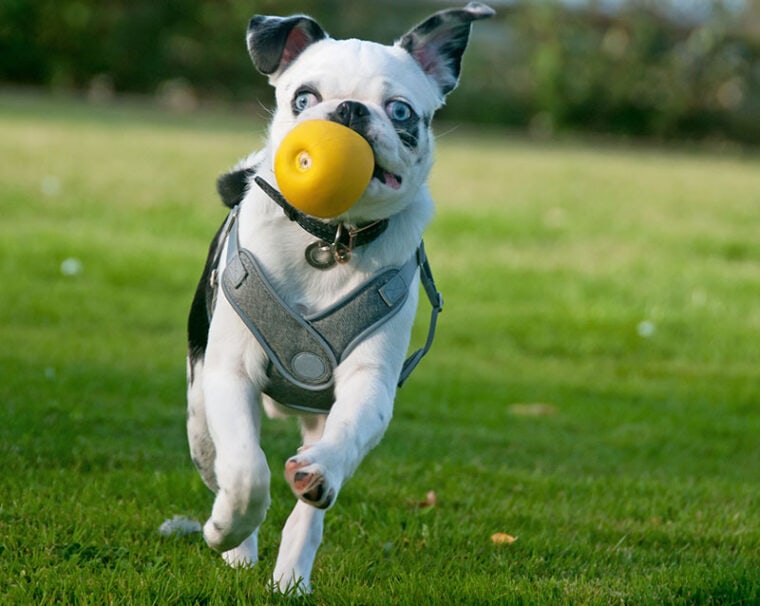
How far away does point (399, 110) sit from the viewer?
384 cm

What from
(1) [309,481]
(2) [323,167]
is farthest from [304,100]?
(1) [309,481]

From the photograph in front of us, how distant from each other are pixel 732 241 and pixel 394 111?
902cm

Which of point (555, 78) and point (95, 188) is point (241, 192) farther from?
point (555, 78)

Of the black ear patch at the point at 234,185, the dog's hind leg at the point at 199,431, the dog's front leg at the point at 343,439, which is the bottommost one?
the dog's hind leg at the point at 199,431

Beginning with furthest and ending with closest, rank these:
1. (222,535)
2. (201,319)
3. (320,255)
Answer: (201,319) → (320,255) → (222,535)

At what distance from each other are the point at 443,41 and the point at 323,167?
3.25 ft

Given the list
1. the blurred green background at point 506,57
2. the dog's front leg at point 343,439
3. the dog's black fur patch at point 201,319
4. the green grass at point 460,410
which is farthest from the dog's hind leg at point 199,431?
the blurred green background at point 506,57

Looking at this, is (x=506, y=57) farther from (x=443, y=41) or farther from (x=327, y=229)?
(x=327, y=229)

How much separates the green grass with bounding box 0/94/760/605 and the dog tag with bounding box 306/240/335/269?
100 cm

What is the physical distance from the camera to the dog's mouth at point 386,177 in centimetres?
371

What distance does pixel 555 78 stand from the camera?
27.8 meters

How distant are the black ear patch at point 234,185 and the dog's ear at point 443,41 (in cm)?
71

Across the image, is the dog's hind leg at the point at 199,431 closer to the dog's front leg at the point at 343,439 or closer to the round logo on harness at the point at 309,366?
the round logo on harness at the point at 309,366

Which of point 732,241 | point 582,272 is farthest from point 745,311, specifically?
point 732,241
